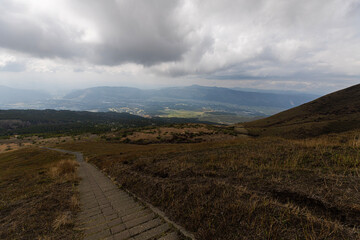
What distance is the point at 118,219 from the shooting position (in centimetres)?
472

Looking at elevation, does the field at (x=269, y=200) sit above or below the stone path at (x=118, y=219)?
above

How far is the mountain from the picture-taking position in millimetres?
29953

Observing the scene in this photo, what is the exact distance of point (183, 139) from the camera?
101ft

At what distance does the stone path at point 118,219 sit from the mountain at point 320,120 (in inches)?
1322

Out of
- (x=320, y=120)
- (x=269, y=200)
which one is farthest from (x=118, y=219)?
(x=320, y=120)

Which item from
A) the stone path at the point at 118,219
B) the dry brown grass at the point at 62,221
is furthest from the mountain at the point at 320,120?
the dry brown grass at the point at 62,221

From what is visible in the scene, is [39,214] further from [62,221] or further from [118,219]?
[118,219]

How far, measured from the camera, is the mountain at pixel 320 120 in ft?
98.3

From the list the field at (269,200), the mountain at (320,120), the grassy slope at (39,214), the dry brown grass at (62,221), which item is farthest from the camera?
the mountain at (320,120)

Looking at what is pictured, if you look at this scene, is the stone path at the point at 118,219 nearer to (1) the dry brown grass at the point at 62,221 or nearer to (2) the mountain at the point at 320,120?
(1) the dry brown grass at the point at 62,221

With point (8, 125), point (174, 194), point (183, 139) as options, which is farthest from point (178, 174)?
point (8, 125)

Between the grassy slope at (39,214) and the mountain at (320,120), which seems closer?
the grassy slope at (39,214)

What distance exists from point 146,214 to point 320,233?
4518 millimetres

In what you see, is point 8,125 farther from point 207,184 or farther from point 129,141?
point 207,184
